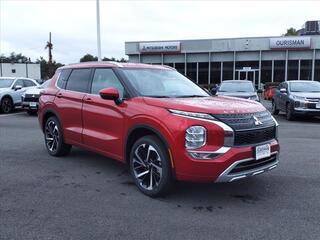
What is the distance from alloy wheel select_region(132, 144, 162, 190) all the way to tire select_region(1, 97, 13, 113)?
12.9 meters

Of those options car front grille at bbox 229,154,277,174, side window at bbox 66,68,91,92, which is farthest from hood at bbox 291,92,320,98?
side window at bbox 66,68,91,92

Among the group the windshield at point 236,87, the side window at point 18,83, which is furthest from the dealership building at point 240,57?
the side window at point 18,83

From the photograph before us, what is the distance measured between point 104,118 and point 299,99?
→ 994 centimetres

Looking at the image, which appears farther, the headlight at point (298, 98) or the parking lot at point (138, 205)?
the headlight at point (298, 98)

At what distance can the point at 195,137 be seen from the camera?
15.5ft

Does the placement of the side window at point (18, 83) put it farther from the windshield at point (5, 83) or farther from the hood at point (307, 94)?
the hood at point (307, 94)

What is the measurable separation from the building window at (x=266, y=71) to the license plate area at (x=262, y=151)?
3555 centimetres

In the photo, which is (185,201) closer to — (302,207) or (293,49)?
(302,207)

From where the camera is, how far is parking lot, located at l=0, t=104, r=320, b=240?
164 inches

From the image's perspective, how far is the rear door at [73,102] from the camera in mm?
6700

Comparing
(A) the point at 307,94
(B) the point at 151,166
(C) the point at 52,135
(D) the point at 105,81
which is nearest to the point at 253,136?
(B) the point at 151,166

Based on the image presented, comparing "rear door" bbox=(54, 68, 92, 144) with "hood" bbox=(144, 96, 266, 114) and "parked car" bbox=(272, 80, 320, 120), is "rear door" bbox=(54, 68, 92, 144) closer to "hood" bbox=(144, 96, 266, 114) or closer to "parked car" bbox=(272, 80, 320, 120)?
"hood" bbox=(144, 96, 266, 114)

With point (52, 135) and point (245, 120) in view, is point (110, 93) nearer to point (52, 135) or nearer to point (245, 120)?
point (245, 120)

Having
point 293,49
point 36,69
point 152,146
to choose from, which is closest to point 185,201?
point 152,146
